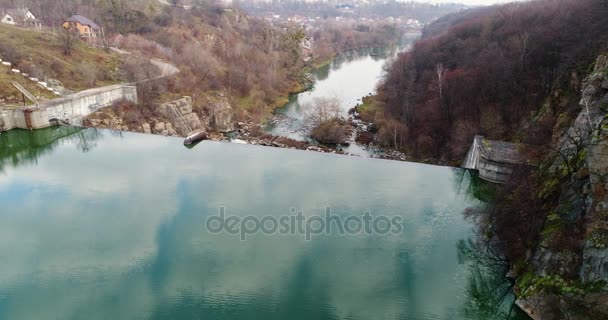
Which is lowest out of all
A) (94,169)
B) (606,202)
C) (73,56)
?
(94,169)

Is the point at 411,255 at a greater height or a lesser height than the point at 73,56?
lesser

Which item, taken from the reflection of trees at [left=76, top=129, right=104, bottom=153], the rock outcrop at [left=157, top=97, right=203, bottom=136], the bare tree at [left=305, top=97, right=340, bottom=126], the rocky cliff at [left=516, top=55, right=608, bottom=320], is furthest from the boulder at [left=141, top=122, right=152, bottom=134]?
the rocky cliff at [left=516, top=55, right=608, bottom=320]

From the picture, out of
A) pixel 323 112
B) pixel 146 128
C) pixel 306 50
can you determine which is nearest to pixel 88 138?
pixel 146 128

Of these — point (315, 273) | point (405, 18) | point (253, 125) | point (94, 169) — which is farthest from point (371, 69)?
point (405, 18)

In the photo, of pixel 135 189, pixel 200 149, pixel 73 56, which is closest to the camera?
pixel 135 189

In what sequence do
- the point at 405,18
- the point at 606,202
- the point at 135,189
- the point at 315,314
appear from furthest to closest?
the point at 405,18 < the point at 135,189 < the point at 315,314 < the point at 606,202

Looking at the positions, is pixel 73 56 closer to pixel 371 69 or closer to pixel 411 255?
pixel 411 255

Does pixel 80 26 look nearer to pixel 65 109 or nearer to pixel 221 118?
pixel 221 118
